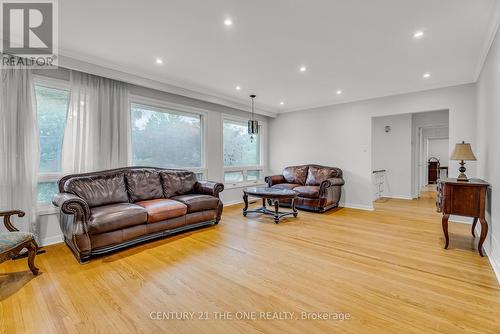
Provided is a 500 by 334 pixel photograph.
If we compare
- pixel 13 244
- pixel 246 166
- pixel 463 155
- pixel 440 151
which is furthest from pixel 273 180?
pixel 440 151

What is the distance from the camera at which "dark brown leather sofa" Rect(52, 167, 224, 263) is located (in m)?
2.79

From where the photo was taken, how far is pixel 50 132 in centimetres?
338

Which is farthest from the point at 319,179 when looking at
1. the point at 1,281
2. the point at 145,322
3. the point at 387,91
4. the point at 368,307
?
the point at 1,281

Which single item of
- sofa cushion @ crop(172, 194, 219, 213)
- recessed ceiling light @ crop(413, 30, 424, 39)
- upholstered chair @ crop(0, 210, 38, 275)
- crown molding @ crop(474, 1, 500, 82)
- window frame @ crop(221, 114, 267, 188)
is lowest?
upholstered chair @ crop(0, 210, 38, 275)

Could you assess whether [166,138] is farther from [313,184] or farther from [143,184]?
[313,184]

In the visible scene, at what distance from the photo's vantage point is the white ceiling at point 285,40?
2.28 meters

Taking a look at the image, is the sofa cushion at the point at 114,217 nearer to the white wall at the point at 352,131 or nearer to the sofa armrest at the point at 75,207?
the sofa armrest at the point at 75,207

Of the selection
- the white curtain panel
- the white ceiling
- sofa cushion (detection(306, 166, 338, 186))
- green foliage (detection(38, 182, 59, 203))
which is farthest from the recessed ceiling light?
green foliage (detection(38, 182, 59, 203))

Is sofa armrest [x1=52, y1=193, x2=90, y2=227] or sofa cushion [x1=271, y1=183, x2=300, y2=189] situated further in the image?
sofa cushion [x1=271, y1=183, x2=300, y2=189]

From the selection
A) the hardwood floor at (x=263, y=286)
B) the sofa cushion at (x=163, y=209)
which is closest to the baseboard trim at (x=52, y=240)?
the hardwood floor at (x=263, y=286)

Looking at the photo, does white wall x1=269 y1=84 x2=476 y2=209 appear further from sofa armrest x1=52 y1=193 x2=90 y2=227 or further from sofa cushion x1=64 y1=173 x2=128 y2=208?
sofa armrest x1=52 y1=193 x2=90 y2=227

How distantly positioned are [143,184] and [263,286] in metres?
2.76

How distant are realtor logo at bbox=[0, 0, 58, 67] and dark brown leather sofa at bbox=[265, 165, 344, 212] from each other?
4659mm

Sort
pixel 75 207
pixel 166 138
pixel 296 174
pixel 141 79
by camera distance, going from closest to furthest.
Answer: pixel 75 207 → pixel 141 79 → pixel 166 138 → pixel 296 174
